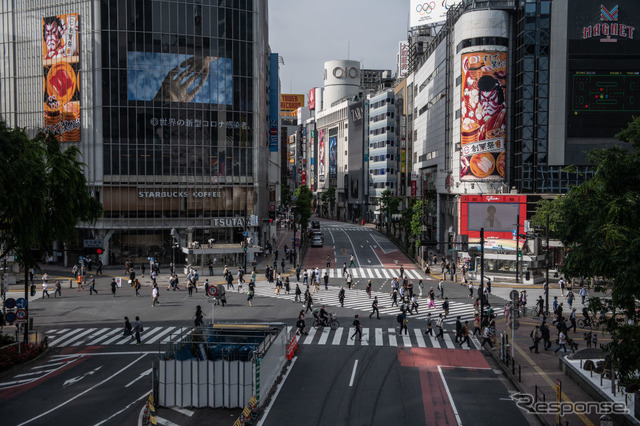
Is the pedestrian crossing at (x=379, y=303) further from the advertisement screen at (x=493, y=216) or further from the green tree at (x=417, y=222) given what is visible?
the green tree at (x=417, y=222)

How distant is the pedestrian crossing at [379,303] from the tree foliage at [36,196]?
19.2 metres

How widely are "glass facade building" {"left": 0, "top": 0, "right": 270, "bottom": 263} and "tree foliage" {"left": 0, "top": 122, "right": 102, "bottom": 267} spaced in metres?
34.5

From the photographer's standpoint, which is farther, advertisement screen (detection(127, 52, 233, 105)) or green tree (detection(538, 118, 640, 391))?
advertisement screen (detection(127, 52, 233, 105))

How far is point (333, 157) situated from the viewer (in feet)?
603

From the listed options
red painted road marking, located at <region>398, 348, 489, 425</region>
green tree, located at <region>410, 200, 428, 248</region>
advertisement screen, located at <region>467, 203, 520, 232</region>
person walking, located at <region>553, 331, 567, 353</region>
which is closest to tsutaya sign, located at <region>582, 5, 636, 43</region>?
advertisement screen, located at <region>467, 203, 520, 232</region>

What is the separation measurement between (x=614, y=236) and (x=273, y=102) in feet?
295

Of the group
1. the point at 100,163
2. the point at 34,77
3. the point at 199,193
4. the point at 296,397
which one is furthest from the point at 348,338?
the point at 34,77

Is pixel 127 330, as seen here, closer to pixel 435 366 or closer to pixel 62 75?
pixel 435 366

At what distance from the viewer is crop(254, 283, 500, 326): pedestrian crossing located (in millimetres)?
42250

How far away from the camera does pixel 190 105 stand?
70.9 m

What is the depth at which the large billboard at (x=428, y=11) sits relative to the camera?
97.4 m

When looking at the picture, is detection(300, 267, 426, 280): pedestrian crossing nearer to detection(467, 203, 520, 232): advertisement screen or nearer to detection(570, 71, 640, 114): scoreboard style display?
detection(467, 203, 520, 232): advertisement screen

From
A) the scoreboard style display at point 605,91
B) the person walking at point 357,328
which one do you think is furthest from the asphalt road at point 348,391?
the scoreboard style display at point 605,91

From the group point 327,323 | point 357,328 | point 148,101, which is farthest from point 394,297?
point 148,101
